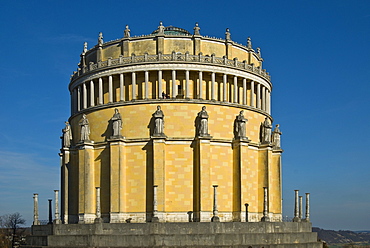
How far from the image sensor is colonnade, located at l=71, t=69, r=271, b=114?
45.2m

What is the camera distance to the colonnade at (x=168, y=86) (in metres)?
45.2

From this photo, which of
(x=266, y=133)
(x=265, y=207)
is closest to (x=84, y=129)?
(x=266, y=133)

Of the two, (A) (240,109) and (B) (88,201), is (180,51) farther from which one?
(B) (88,201)

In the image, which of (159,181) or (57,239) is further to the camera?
(159,181)

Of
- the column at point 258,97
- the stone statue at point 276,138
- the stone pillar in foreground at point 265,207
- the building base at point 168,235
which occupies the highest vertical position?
the column at point 258,97

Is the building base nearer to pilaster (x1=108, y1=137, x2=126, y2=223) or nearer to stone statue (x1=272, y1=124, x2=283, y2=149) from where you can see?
pilaster (x1=108, y1=137, x2=126, y2=223)

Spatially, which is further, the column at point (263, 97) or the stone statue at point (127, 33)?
the column at point (263, 97)

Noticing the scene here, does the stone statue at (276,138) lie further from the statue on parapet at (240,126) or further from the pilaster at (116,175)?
the pilaster at (116,175)

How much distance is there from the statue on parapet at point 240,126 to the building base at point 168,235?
831 cm

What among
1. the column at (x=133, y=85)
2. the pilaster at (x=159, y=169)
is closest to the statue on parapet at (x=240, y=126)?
the pilaster at (x=159, y=169)

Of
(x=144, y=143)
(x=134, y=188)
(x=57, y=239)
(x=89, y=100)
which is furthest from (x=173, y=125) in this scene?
(x=57, y=239)

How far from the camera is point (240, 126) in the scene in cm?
4534

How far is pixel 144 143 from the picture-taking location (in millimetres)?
44062

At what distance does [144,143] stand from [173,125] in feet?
9.33
